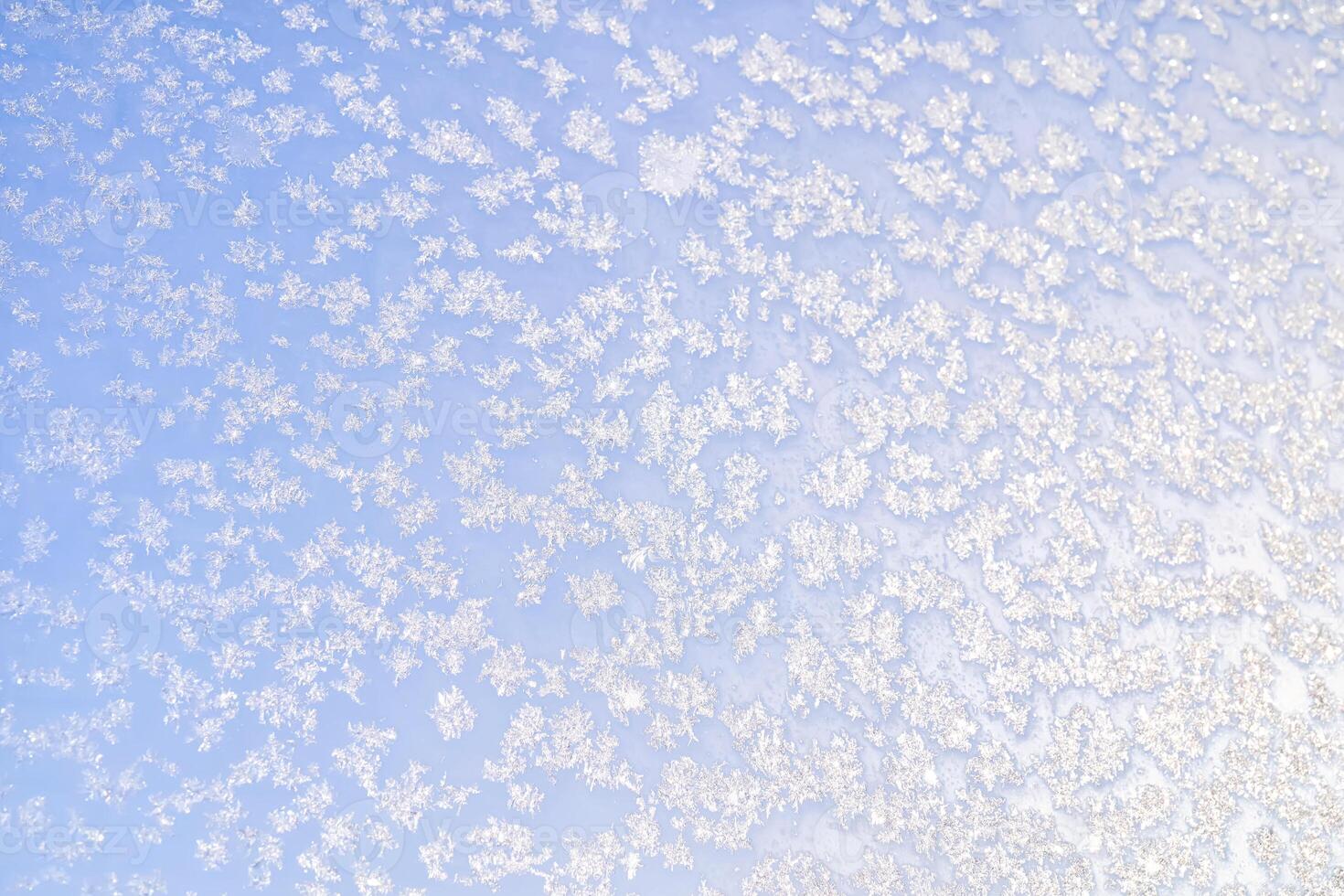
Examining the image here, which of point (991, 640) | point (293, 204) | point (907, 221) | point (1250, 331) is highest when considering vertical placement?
point (293, 204)

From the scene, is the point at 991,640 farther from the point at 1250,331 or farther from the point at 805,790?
the point at 1250,331

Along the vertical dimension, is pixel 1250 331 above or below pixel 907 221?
below

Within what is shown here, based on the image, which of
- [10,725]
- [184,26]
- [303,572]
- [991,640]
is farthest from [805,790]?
[184,26]

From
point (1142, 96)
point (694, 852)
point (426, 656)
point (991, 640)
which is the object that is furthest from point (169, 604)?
point (1142, 96)

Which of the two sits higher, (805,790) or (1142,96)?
(1142,96)

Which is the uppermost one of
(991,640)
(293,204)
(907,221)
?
(293,204)

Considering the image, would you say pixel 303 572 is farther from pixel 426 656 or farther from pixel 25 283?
pixel 25 283
